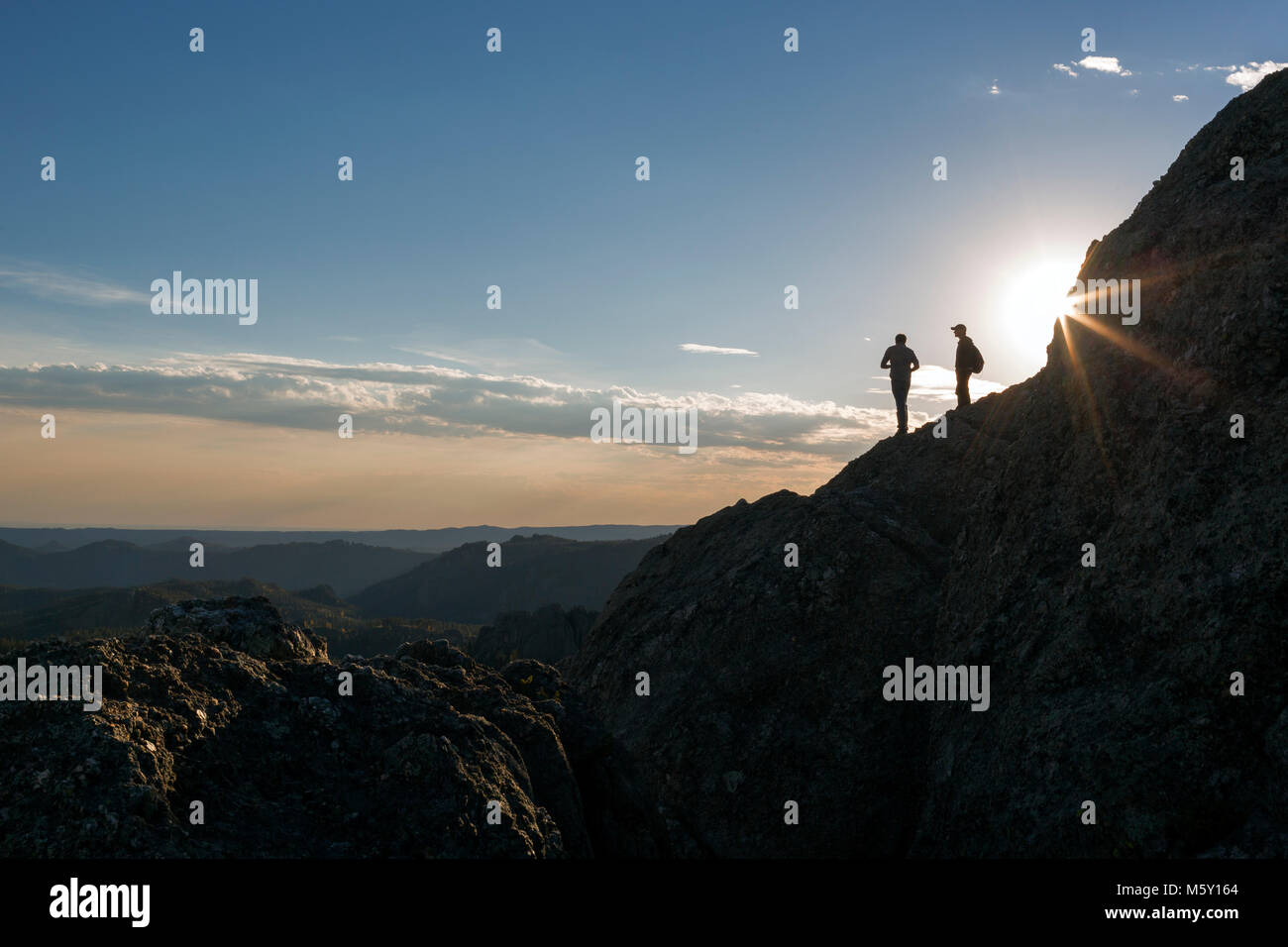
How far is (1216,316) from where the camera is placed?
1543 cm

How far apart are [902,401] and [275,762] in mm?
26260

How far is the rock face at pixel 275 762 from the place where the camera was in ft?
23.1

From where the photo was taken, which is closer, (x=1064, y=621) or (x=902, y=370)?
(x=1064, y=621)

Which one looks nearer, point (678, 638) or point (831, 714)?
point (831, 714)

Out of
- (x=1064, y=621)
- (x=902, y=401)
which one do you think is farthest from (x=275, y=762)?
(x=902, y=401)

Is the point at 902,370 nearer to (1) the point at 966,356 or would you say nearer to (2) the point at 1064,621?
(1) the point at 966,356

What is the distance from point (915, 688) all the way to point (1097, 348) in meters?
8.95

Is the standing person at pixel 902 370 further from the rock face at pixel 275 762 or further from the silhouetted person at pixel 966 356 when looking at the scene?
the rock face at pixel 275 762

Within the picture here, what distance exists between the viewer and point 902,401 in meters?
30.1

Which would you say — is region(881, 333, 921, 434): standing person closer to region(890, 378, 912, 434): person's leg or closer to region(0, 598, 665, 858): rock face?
region(890, 378, 912, 434): person's leg
